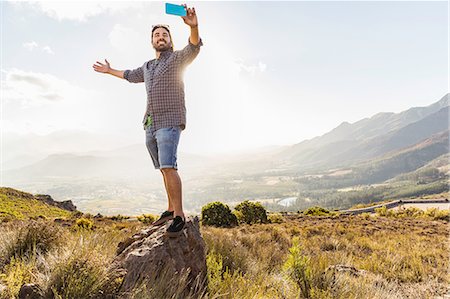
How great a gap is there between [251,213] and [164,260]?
74.6 ft

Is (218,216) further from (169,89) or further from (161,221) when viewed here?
(169,89)

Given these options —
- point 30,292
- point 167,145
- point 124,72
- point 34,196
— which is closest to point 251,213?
point 124,72

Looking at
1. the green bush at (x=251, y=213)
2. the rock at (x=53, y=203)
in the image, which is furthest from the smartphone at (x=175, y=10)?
the rock at (x=53, y=203)

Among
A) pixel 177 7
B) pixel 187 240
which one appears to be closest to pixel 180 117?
pixel 177 7

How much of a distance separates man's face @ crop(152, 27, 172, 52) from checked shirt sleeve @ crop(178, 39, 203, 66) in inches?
15.9

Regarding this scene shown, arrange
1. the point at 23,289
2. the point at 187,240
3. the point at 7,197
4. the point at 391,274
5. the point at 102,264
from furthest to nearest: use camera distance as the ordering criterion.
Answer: the point at 7,197, the point at 391,274, the point at 187,240, the point at 102,264, the point at 23,289

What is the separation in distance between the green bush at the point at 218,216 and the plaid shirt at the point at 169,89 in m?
17.3

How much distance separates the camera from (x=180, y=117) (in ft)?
12.6

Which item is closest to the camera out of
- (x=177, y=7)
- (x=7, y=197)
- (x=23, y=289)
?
(x=23, y=289)

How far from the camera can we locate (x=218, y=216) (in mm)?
20578

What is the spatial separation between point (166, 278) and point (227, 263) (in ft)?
6.76

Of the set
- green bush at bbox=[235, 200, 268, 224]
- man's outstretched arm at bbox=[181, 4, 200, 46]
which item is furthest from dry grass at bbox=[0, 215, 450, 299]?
green bush at bbox=[235, 200, 268, 224]

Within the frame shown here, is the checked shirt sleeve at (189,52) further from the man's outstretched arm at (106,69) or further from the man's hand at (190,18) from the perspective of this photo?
the man's outstretched arm at (106,69)

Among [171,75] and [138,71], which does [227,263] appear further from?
[138,71]
